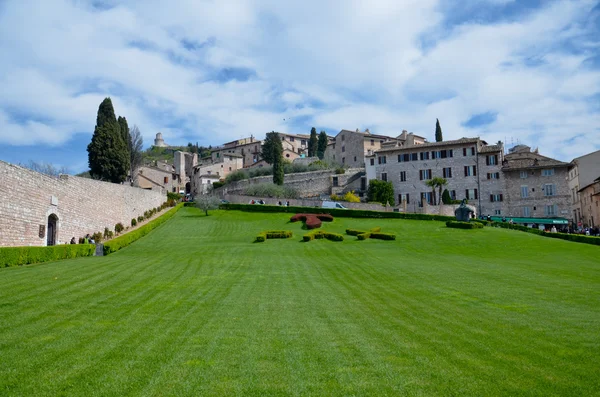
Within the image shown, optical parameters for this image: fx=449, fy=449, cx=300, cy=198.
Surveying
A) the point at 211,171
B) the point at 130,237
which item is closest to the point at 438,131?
the point at 211,171

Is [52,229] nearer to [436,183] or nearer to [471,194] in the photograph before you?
[436,183]

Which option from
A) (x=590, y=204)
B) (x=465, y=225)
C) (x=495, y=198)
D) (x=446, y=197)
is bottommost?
(x=465, y=225)

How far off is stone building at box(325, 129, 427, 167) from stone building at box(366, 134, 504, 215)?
20936 millimetres

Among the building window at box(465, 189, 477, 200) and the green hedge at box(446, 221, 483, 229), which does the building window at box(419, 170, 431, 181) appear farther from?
the green hedge at box(446, 221, 483, 229)

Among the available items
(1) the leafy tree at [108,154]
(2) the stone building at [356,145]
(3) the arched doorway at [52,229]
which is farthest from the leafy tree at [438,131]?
(3) the arched doorway at [52,229]

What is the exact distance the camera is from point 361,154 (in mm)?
99312

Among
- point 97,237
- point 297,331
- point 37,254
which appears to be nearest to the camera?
point 297,331

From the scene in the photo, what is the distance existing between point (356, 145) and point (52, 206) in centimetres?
7873

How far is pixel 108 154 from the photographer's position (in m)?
56.2

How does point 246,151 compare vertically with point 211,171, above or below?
above

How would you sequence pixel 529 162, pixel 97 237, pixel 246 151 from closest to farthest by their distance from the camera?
pixel 97 237 → pixel 529 162 → pixel 246 151

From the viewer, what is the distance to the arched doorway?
93.2 ft

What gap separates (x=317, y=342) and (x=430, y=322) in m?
3.04

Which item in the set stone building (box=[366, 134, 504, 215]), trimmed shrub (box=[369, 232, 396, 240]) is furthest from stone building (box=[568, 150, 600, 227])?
trimmed shrub (box=[369, 232, 396, 240])
